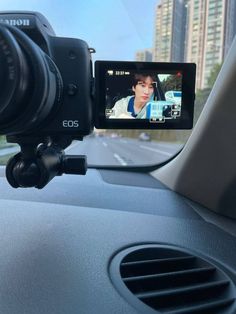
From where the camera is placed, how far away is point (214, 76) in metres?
2.32

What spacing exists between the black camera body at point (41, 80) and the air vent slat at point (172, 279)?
520 mm

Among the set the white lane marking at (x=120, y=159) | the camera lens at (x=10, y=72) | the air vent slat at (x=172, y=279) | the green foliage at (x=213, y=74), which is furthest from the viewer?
the white lane marking at (x=120, y=159)

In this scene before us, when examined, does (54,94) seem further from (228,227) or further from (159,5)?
(159,5)

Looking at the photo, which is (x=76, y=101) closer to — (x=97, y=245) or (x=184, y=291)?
(x=97, y=245)

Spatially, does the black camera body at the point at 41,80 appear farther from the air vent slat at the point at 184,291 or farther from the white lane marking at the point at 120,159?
the white lane marking at the point at 120,159

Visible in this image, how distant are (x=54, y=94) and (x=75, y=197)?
112 cm

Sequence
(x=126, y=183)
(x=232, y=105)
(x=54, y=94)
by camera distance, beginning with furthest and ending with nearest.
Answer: (x=126, y=183)
(x=232, y=105)
(x=54, y=94)

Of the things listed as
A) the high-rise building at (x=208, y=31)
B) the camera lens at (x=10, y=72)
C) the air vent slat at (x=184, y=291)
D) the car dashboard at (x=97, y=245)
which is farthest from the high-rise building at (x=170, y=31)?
the camera lens at (x=10, y=72)

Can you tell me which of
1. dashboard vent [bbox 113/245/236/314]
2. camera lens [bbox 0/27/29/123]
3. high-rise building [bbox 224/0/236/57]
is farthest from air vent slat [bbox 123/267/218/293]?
high-rise building [bbox 224/0/236/57]

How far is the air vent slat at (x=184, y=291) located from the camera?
4.77 feet

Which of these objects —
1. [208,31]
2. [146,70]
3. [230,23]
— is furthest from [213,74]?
[146,70]

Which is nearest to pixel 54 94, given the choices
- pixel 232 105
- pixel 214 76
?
pixel 232 105

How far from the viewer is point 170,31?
8.82ft

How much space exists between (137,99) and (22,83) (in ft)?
1.49
